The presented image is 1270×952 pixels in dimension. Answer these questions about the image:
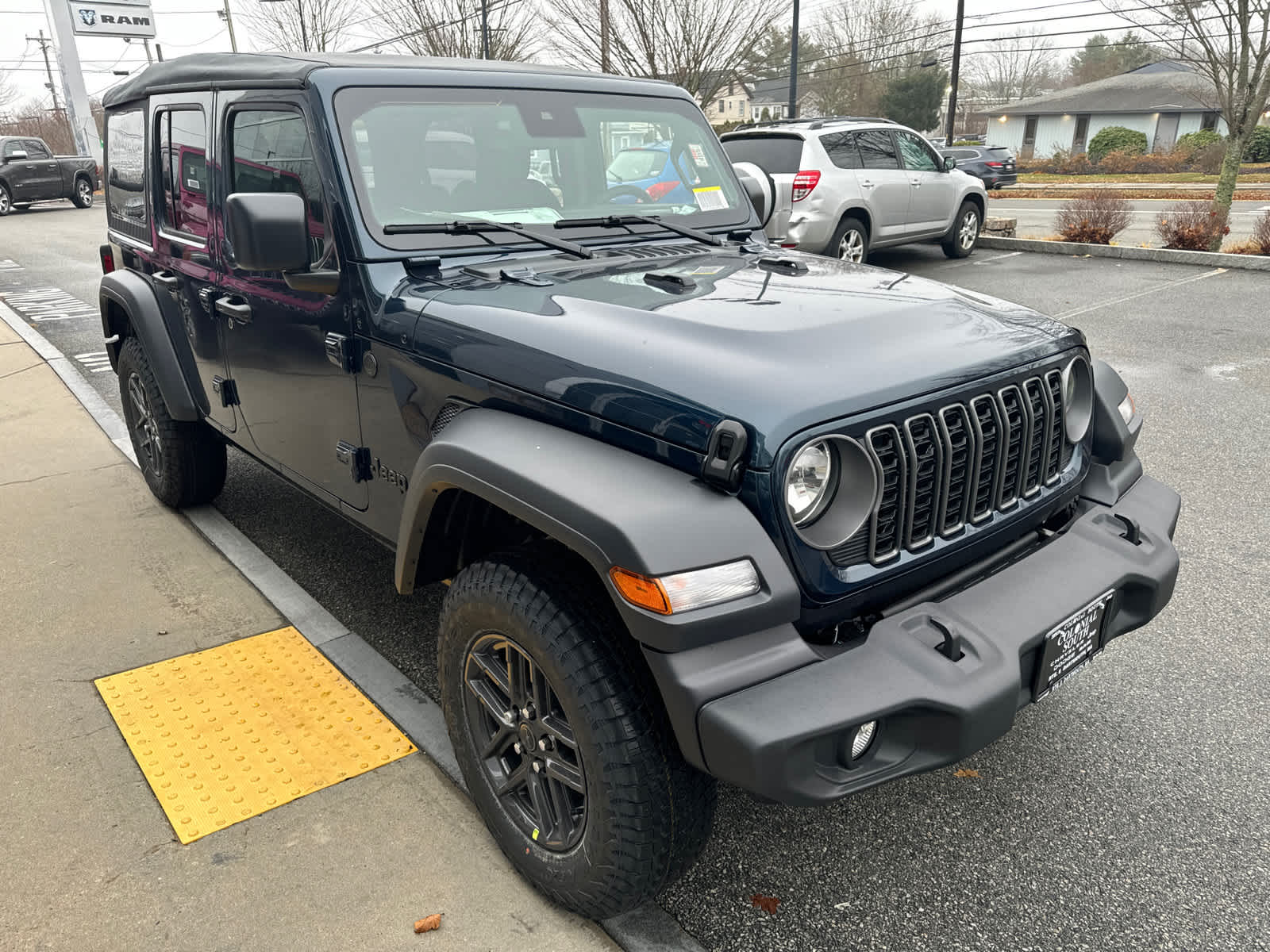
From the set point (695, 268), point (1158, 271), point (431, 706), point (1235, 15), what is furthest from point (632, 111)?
point (1235, 15)

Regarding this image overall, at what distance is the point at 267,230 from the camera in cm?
256

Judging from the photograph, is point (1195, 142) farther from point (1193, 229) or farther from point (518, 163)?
point (518, 163)

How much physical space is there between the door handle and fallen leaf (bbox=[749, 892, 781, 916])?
2.53 m

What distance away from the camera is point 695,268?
9.51ft

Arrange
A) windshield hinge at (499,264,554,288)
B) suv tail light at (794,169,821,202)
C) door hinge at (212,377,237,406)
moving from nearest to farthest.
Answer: windshield hinge at (499,264,554,288) < door hinge at (212,377,237,406) < suv tail light at (794,169,821,202)

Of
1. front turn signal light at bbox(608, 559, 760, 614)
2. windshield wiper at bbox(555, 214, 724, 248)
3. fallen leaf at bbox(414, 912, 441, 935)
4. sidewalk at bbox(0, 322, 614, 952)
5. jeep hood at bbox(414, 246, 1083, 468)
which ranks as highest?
windshield wiper at bbox(555, 214, 724, 248)

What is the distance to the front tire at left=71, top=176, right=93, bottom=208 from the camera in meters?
24.5

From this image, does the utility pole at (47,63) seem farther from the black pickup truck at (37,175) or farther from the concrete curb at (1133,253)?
the concrete curb at (1133,253)

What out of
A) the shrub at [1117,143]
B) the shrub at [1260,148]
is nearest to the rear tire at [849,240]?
the shrub at [1260,148]

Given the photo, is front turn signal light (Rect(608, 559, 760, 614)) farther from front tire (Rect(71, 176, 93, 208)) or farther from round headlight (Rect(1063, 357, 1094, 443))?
front tire (Rect(71, 176, 93, 208))

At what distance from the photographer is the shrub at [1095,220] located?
12250 millimetres

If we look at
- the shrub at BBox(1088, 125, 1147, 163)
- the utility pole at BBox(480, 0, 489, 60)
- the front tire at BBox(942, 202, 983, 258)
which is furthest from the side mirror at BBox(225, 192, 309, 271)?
the shrub at BBox(1088, 125, 1147, 163)

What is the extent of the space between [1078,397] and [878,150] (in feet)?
29.7

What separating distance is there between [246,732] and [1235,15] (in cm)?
1277
